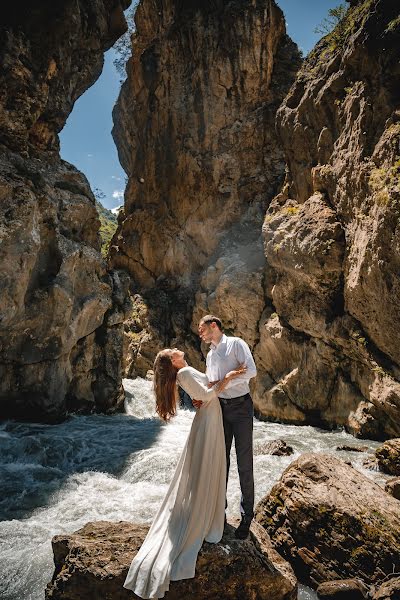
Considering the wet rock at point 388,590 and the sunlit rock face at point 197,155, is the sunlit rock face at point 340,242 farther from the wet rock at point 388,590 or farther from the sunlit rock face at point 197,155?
the wet rock at point 388,590

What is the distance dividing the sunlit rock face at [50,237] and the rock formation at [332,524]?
9583 mm

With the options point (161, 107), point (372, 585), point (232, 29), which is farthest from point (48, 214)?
point (232, 29)

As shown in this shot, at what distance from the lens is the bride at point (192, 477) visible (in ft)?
13.1

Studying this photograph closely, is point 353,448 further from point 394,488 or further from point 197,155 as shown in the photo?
point 197,155

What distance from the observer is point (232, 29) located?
24.6 meters

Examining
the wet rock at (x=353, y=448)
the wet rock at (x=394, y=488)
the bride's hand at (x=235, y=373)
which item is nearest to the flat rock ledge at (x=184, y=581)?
the bride's hand at (x=235, y=373)

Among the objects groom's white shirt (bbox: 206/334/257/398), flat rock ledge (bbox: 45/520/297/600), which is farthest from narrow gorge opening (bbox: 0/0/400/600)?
groom's white shirt (bbox: 206/334/257/398)

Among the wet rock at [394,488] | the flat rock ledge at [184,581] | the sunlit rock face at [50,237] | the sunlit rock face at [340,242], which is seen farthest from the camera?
→ the sunlit rock face at [50,237]

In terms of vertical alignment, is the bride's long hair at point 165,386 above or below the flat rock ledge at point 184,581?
above

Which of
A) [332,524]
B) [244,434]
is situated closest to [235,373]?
[244,434]

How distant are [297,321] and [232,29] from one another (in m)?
19.6

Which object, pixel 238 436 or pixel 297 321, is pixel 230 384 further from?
pixel 297 321

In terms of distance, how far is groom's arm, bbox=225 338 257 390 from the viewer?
14.1 feet

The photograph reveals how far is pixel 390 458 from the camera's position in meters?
9.36
